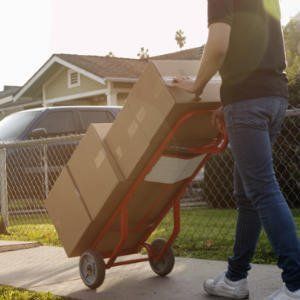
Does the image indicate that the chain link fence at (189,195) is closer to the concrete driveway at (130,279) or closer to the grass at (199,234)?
the grass at (199,234)

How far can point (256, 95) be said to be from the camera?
3055 mm

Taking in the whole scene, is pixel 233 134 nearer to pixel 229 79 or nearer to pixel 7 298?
pixel 229 79

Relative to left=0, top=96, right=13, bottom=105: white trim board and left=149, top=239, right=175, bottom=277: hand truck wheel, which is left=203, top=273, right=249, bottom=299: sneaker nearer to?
left=149, top=239, right=175, bottom=277: hand truck wheel

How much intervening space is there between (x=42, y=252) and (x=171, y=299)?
2496 mm

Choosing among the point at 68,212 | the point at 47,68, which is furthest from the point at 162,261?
the point at 47,68

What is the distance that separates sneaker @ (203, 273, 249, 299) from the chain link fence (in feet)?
4.75

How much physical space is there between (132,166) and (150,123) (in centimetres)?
30

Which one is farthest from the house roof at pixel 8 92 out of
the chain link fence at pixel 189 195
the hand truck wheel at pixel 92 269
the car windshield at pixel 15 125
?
the hand truck wheel at pixel 92 269

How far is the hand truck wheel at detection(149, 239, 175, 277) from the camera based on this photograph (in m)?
4.25

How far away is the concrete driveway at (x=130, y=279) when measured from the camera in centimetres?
378

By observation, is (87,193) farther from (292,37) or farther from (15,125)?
(292,37)

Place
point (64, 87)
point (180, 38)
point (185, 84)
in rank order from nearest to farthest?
point (185, 84) < point (64, 87) < point (180, 38)

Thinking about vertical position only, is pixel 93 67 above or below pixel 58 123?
below

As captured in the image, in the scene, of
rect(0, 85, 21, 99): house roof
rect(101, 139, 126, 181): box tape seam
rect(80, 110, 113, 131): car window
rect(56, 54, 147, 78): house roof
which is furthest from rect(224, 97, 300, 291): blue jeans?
rect(0, 85, 21, 99): house roof
